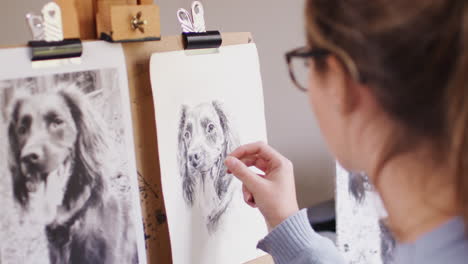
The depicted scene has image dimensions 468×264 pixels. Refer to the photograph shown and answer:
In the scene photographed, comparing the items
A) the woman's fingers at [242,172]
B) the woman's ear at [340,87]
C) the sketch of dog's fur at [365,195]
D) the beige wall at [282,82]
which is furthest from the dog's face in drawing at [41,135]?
the beige wall at [282,82]

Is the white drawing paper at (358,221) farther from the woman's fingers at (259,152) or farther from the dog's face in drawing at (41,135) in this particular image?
the dog's face in drawing at (41,135)

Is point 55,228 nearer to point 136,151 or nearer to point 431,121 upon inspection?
point 136,151

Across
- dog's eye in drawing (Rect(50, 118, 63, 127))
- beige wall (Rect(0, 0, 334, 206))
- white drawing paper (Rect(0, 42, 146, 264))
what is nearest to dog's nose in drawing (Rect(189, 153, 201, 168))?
white drawing paper (Rect(0, 42, 146, 264))

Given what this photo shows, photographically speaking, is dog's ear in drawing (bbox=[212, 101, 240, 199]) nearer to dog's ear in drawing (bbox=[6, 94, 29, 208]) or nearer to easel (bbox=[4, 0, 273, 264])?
easel (bbox=[4, 0, 273, 264])

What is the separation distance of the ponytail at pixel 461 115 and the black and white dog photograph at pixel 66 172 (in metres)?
0.44

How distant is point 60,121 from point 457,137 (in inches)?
18.7

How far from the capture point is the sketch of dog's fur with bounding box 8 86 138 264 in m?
0.66

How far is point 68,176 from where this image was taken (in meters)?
0.69

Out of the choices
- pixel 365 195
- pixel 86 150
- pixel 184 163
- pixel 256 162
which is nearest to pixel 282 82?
pixel 365 195

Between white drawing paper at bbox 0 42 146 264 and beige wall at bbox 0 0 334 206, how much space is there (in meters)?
0.66

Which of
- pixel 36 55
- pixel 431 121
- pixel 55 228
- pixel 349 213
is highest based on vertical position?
pixel 36 55

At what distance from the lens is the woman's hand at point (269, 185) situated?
2.70ft

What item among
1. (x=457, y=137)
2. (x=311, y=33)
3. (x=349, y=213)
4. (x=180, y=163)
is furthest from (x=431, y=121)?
(x=349, y=213)

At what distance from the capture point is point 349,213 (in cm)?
104
